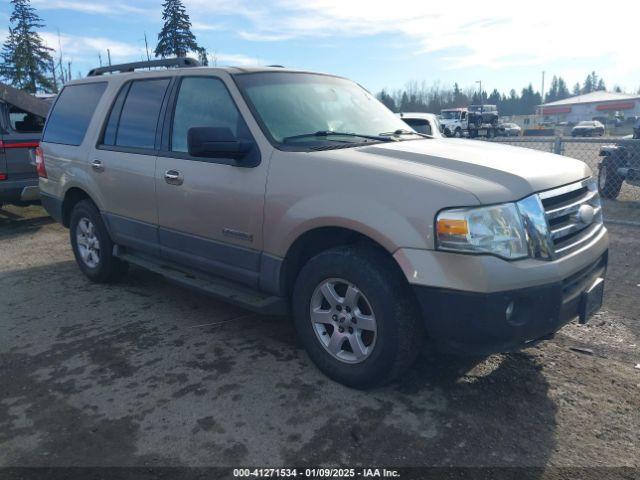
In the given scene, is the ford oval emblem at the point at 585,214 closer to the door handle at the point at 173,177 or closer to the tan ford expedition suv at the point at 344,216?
the tan ford expedition suv at the point at 344,216

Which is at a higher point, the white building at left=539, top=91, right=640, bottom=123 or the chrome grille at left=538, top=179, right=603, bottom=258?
the white building at left=539, top=91, right=640, bottom=123

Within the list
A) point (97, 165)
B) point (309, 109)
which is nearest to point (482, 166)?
→ point (309, 109)

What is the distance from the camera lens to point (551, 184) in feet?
10.1

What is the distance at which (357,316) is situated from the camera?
10.5ft

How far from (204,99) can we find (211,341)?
1.86m

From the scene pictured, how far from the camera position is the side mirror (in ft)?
11.1

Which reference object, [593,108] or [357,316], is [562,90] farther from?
[357,316]

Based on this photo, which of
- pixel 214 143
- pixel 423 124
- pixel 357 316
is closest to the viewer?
pixel 357 316

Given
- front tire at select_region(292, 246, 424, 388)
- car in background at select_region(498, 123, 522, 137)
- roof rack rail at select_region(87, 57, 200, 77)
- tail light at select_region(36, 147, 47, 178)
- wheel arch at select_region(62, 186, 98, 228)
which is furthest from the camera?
car in background at select_region(498, 123, 522, 137)

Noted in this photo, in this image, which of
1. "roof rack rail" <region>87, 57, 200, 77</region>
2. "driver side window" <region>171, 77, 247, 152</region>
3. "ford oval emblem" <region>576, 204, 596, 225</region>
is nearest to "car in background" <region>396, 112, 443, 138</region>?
"roof rack rail" <region>87, 57, 200, 77</region>

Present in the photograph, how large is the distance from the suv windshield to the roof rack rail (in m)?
1.02

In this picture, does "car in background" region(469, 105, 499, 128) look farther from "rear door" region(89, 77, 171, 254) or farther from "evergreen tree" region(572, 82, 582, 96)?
"evergreen tree" region(572, 82, 582, 96)

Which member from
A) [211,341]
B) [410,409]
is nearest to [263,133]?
[211,341]

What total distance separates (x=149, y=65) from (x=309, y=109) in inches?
81.6
